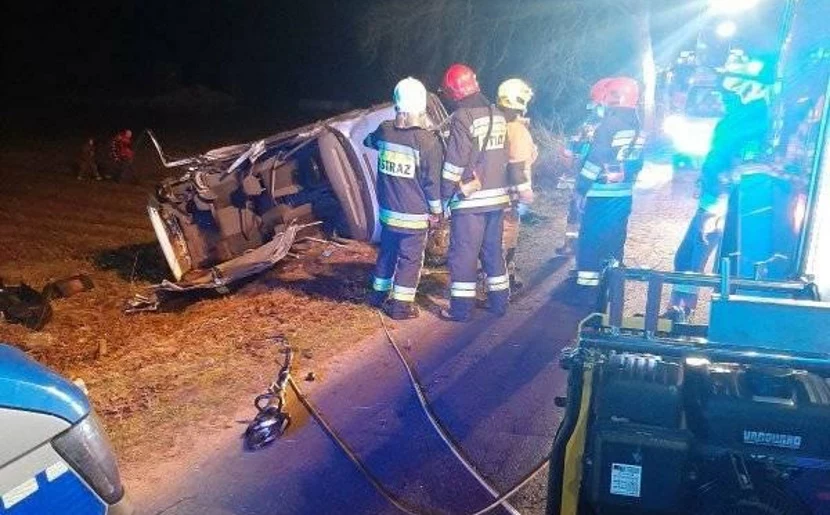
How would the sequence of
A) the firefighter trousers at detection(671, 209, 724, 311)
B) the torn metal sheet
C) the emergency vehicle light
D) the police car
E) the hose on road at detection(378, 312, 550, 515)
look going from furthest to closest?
the torn metal sheet, the firefighter trousers at detection(671, 209, 724, 311), the emergency vehicle light, the hose on road at detection(378, 312, 550, 515), the police car

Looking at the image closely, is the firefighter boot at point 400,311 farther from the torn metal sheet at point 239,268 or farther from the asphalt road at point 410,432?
the torn metal sheet at point 239,268

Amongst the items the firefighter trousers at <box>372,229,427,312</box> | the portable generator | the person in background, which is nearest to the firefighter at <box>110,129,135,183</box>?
the person in background

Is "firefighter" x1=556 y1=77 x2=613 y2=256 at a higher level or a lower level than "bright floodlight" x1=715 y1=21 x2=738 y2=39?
lower

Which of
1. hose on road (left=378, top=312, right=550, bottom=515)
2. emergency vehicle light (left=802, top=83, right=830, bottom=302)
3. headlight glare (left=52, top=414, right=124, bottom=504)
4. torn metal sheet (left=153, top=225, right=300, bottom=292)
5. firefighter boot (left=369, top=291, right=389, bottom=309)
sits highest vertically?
emergency vehicle light (left=802, top=83, right=830, bottom=302)

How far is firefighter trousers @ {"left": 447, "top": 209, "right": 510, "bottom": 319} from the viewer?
5.95 meters

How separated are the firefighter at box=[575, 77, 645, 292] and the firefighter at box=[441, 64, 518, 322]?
817 millimetres

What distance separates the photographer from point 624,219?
21.5 feet

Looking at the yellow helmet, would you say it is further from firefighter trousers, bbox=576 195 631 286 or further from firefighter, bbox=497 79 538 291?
firefighter trousers, bbox=576 195 631 286

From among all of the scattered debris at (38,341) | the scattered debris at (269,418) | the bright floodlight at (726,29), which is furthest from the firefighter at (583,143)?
the bright floodlight at (726,29)

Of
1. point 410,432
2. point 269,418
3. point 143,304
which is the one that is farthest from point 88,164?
point 410,432

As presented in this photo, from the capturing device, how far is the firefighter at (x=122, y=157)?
12.0 metres

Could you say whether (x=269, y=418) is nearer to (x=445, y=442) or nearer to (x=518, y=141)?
(x=445, y=442)

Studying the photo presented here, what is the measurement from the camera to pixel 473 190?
230 inches

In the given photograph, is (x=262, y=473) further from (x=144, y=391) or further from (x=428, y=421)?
(x=144, y=391)
